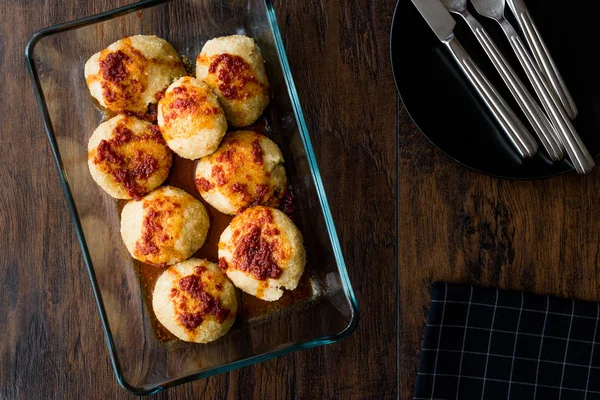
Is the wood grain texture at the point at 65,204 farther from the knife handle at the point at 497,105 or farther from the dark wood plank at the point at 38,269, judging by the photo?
the knife handle at the point at 497,105

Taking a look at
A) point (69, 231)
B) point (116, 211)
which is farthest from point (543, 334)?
point (69, 231)

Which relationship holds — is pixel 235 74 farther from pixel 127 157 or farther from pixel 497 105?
pixel 497 105

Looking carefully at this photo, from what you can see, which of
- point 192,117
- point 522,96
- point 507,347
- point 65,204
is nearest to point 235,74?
point 192,117

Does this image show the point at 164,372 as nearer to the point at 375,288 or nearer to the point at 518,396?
the point at 375,288

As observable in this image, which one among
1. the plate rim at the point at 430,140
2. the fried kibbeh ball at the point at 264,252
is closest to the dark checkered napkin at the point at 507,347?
the plate rim at the point at 430,140

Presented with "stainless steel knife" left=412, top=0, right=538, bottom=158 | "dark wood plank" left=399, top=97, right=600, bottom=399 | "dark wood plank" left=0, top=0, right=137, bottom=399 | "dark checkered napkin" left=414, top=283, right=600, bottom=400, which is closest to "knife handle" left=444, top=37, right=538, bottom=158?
"stainless steel knife" left=412, top=0, right=538, bottom=158

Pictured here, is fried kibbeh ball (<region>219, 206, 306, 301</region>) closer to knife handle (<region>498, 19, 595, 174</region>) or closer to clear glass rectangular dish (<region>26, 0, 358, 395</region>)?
clear glass rectangular dish (<region>26, 0, 358, 395</region>)
